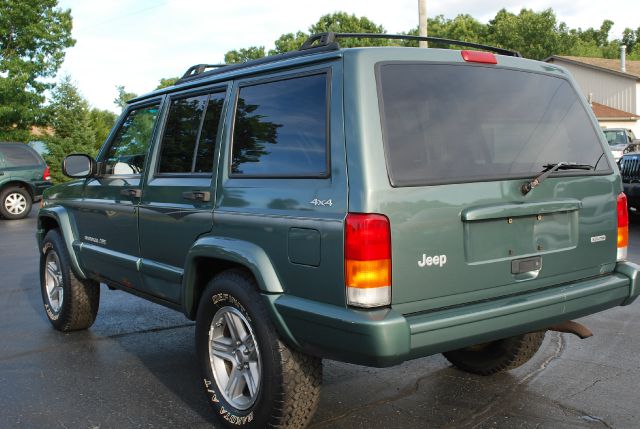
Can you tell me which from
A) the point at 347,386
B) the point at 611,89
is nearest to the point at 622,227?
the point at 347,386

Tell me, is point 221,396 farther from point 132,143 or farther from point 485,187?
point 132,143

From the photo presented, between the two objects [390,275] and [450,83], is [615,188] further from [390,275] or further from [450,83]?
[390,275]

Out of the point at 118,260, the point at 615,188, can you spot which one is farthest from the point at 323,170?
the point at 118,260

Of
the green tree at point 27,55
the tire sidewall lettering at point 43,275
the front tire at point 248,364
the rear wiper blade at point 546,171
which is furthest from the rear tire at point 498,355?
the green tree at point 27,55

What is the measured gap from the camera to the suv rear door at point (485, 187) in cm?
303

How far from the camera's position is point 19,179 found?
1639cm

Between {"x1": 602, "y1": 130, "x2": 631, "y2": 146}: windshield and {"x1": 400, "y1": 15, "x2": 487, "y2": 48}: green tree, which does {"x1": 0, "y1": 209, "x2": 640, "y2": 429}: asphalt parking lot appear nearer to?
{"x1": 602, "y1": 130, "x2": 631, "y2": 146}: windshield

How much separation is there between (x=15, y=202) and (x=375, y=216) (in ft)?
51.0

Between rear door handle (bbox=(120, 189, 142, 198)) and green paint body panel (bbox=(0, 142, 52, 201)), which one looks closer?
rear door handle (bbox=(120, 189, 142, 198))

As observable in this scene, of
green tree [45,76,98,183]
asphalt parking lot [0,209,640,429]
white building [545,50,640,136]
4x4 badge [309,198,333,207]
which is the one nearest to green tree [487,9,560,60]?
white building [545,50,640,136]

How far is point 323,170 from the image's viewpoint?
3.14 m

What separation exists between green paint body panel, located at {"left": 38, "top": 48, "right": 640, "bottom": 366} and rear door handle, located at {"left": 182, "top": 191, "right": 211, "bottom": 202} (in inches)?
1.1

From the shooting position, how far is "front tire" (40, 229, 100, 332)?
18.2ft

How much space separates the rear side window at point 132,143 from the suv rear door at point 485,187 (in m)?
2.19
